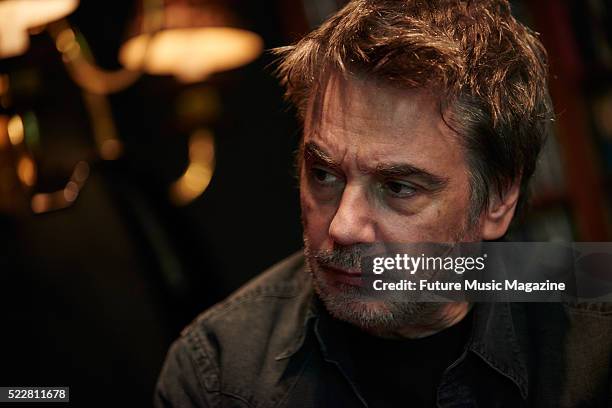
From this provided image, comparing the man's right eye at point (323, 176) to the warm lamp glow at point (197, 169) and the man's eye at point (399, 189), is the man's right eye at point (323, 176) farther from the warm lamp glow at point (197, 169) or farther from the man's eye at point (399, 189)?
the warm lamp glow at point (197, 169)

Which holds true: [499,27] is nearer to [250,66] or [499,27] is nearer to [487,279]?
[487,279]

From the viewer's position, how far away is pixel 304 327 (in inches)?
58.4

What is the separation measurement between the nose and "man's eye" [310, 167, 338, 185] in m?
0.05

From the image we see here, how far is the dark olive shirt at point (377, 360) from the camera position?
1331mm

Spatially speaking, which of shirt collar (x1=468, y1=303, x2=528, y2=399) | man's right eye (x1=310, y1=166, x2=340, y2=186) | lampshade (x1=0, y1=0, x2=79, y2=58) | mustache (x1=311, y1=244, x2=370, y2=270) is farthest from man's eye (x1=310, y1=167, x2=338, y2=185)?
lampshade (x1=0, y1=0, x2=79, y2=58)

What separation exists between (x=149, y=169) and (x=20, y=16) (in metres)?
0.99

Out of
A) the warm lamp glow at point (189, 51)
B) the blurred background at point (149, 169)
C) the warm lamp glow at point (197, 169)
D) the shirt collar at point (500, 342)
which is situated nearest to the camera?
the shirt collar at point (500, 342)

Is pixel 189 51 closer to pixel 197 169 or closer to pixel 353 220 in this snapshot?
pixel 197 169

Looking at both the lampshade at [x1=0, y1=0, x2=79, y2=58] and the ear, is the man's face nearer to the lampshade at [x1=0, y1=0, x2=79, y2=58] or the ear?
the ear

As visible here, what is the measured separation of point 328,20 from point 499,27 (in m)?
0.29

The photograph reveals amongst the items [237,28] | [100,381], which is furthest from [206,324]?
[237,28]

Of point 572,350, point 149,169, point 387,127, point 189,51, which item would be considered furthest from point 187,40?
point 572,350

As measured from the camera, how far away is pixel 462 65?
1305mm

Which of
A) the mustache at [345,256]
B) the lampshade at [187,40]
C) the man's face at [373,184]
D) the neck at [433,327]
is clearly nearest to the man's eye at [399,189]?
the man's face at [373,184]
